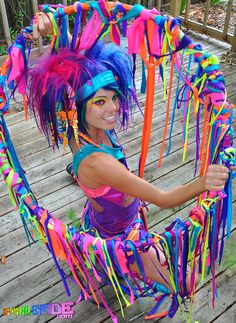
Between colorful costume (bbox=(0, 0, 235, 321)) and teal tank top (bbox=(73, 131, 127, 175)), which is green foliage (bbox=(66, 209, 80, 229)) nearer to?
colorful costume (bbox=(0, 0, 235, 321))

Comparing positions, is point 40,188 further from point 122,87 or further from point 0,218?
point 122,87

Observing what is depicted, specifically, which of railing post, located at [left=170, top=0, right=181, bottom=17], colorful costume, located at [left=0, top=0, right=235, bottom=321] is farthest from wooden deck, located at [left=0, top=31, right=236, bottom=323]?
railing post, located at [left=170, top=0, right=181, bottom=17]

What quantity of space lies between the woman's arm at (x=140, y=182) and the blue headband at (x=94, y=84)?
7.1 inches

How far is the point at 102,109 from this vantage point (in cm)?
111

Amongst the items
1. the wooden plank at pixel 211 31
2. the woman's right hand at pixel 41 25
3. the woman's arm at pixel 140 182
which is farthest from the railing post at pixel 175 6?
the woman's arm at pixel 140 182

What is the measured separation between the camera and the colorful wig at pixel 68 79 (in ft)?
3.54

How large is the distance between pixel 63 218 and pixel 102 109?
83 cm

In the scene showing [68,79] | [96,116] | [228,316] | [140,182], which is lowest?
[228,316]

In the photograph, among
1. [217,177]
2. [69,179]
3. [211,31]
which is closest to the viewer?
[217,177]

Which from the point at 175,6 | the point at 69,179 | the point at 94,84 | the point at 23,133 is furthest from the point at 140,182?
the point at 175,6

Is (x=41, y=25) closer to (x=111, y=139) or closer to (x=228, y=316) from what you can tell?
(x=111, y=139)

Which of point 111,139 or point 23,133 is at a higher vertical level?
point 111,139

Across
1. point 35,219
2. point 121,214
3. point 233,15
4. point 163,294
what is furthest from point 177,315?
point 233,15

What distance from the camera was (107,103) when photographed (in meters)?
1.11
